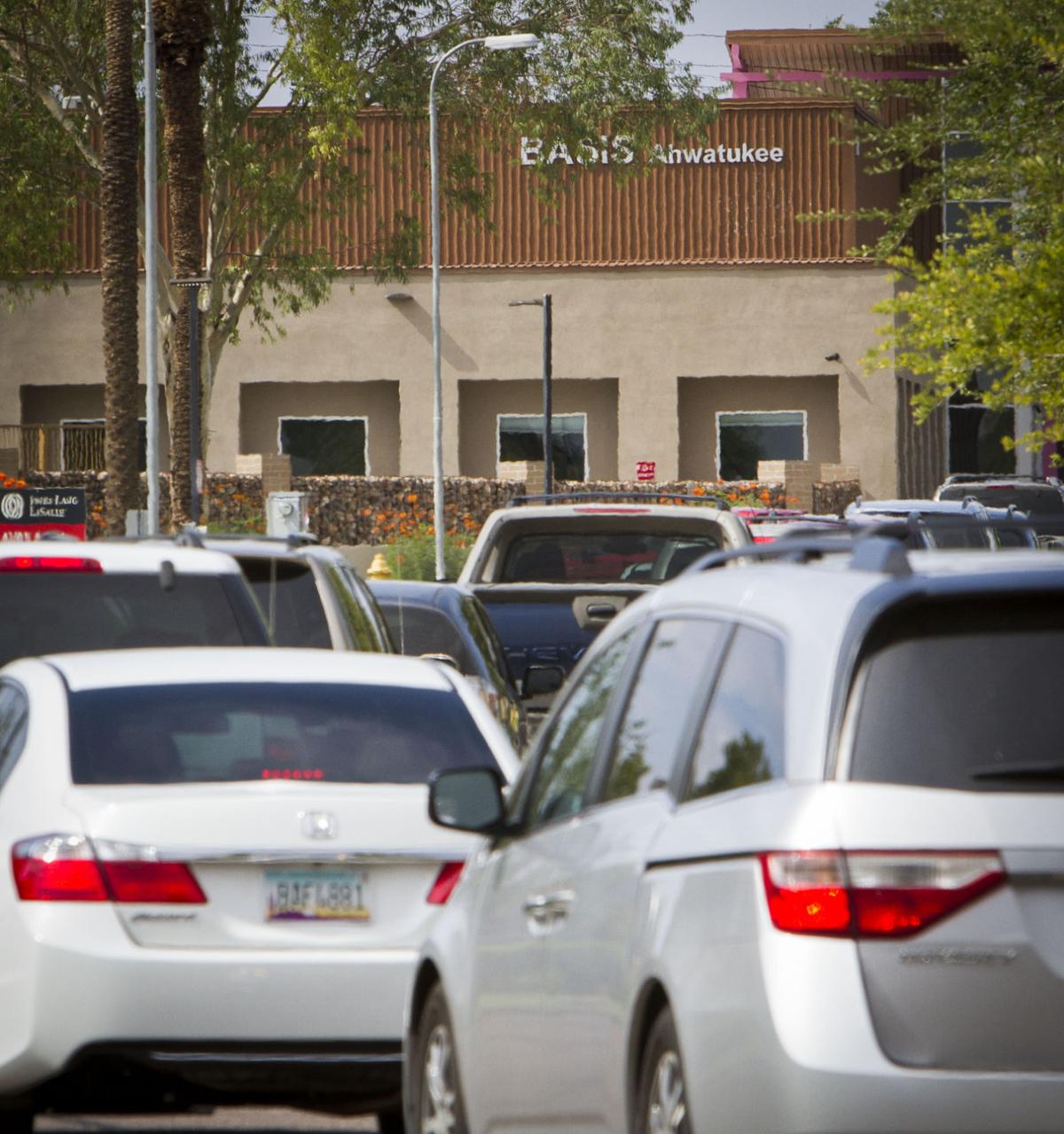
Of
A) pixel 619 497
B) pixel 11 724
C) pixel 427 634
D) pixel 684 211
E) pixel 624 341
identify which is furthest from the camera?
pixel 684 211

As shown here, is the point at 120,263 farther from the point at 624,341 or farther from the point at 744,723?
the point at 744,723

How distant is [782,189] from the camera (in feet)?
207

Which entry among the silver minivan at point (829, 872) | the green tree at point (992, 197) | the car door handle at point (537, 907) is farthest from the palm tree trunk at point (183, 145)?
the silver minivan at point (829, 872)

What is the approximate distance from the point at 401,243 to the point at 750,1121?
4395 cm

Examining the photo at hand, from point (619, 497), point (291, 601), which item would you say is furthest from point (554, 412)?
point (291, 601)

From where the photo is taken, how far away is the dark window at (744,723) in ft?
13.1

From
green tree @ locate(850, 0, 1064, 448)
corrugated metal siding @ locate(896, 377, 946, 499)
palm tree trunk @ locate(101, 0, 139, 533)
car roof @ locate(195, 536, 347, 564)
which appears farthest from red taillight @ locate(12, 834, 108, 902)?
corrugated metal siding @ locate(896, 377, 946, 499)

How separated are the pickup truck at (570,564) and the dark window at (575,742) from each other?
28.0ft

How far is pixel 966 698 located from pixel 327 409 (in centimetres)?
6082

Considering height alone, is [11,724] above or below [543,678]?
above

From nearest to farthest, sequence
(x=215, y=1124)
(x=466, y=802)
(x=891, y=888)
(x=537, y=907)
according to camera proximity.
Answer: (x=891, y=888) → (x=537, y=907) → (x=466, y=802) → (x=215, y=1124)

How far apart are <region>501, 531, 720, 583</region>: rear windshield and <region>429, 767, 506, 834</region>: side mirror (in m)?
11.0

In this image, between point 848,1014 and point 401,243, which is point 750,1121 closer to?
point 848,1014

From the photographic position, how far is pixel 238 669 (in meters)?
7.45
